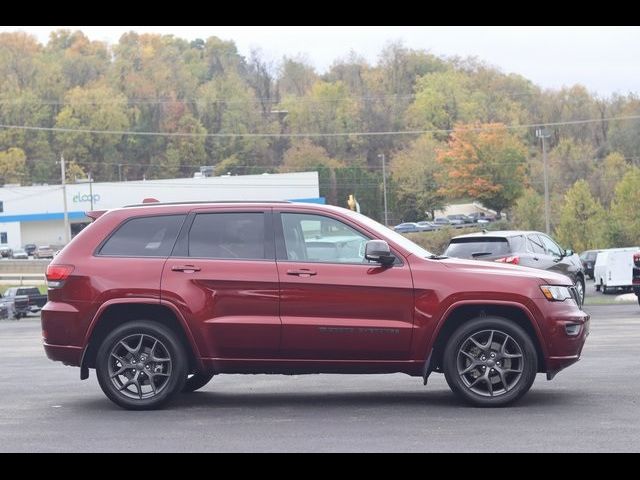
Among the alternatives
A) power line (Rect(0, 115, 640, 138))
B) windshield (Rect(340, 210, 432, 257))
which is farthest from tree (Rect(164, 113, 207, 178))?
windshield (Rect(340, 210, 432, 257))

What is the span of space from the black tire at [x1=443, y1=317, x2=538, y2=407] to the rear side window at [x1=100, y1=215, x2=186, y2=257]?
8.45ft

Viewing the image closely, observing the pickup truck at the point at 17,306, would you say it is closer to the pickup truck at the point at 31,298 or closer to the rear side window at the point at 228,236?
the pickup truck at the point at 31,298

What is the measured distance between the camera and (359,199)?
7594 cm

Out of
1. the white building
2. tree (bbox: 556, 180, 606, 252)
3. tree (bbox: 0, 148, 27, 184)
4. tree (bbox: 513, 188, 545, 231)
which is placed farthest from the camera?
tree (bbox: 0, 148, 27, 184)

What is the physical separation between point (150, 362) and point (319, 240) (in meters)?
1.77

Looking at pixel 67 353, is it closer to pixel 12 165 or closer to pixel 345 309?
pixel 345 309

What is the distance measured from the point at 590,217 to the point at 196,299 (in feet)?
186

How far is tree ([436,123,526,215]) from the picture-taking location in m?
86.1

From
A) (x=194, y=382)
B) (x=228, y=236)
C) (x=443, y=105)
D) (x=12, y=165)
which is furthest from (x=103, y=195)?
(x=228, y=236)

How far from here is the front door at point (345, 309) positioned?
9.53 m

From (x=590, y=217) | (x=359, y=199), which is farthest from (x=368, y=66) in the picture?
(x=590, y=217)

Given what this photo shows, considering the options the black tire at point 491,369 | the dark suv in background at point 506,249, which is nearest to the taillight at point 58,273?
the black tire at point 491,369

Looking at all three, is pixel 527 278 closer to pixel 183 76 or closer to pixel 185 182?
pixel 185 182

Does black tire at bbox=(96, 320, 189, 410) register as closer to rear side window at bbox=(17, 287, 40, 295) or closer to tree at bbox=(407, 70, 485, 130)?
rear side window at bbox=(17, 287, 40, 295)
